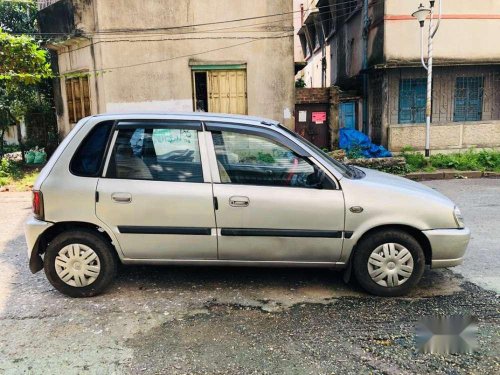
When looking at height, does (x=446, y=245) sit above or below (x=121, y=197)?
below

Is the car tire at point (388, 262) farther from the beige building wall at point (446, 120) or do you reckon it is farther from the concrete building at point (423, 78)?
the beige building wall at point (446, 120)

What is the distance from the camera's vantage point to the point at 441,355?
3.12 meters

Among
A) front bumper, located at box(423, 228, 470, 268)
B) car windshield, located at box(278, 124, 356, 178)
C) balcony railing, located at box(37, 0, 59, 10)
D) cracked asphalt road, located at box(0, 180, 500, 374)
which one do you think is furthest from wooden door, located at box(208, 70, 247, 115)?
front bumper, located at box(423, 228, 470, 268)

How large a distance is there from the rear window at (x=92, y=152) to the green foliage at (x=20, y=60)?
9542mm

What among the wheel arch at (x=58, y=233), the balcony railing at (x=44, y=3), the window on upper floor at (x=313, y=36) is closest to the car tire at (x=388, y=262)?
the wheel arch at (x=58, y=233)

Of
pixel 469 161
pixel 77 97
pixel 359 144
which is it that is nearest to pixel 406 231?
pixel 469 161

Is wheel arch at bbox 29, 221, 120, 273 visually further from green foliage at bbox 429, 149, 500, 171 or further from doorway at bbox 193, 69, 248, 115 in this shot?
green foliage at bbox 429, 149, 500, 171

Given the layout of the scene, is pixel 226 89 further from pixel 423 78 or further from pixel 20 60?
pixel 423 78

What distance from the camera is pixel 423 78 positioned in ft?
45.5

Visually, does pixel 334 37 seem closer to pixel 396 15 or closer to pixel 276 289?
pixel 396 15

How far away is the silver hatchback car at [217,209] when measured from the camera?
13.0 ft

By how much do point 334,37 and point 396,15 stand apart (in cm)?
742

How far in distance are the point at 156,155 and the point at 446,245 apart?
2762 mm

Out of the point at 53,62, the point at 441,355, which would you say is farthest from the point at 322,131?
the point at 441,355
